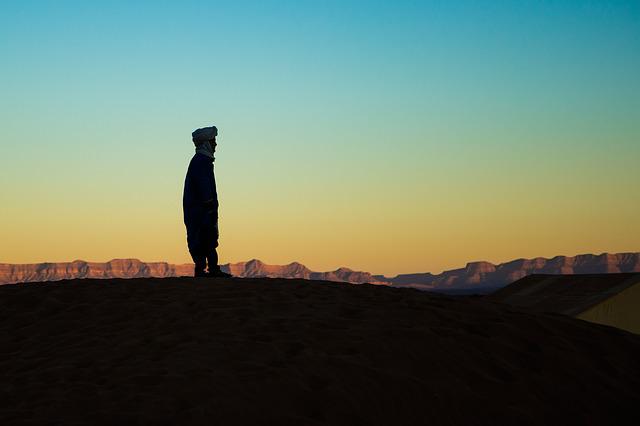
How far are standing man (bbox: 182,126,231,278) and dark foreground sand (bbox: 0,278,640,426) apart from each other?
2423mm

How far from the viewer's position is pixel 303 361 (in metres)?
8.16

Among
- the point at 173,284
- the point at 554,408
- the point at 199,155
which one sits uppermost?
the point at 199,155

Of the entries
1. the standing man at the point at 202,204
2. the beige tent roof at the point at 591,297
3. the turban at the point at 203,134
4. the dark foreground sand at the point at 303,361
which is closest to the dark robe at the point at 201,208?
the standing man at the point at 202,204

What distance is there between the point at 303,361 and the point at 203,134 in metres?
6.85

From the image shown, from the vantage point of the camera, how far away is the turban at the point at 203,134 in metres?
14.1

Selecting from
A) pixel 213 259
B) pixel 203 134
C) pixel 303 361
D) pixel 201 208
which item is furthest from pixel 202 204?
pixel 303 361

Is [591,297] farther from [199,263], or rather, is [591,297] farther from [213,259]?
[199,263]

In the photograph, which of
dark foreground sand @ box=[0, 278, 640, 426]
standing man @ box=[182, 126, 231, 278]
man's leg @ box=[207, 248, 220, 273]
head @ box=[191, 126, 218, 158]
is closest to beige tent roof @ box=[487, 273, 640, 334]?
dark foreground sand @ box=[0, 278, 640, 426]

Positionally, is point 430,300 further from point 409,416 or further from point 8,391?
point 8,391

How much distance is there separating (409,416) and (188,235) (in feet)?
25.6

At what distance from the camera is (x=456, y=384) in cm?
805

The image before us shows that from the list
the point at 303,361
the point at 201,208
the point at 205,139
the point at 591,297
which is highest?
the point at 205,139

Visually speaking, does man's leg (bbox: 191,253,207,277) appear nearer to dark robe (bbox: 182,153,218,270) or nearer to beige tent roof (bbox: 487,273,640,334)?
dark robe (bbox: 182,153,218,270)

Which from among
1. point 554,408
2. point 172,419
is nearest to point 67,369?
point 172,419
